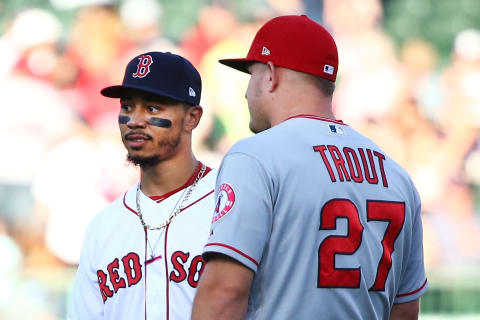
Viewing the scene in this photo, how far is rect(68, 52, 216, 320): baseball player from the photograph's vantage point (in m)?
3.66

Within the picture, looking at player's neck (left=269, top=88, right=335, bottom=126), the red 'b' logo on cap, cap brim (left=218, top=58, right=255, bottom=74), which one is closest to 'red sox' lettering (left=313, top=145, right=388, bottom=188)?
player's neck (left=269, top=88, right=335, bottom=126)

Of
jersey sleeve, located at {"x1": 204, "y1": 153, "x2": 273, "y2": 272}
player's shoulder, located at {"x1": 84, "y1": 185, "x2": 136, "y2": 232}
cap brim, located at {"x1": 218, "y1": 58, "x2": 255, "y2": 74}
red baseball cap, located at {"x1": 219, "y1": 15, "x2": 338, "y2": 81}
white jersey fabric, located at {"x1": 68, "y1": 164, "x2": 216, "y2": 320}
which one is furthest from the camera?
player's shoulder, located at {"x1": 84, "y1": 185, "x2": 136, "y2": 232}

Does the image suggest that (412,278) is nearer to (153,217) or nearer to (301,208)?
(301,208)

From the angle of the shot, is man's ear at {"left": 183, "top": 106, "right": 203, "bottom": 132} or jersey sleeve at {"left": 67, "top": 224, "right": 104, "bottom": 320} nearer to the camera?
jersey sleeve at {"left": 67, "top": 224, "right": 104, "bottom": 320}

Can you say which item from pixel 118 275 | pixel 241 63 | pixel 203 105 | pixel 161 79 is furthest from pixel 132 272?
pixel 203 105

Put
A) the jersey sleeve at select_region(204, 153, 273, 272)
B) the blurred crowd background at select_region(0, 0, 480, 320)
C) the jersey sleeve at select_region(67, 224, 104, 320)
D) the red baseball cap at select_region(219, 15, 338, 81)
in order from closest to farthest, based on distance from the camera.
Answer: the jersey sleeve at select_region(204, 153, 273, 272) → the red baseball cap at select_region(219, 15, 338, 81) → the jersey sleeve at select_region(67, 224, 104, 320) → the blurred crowd background at select_region(0, 0, 480, 320)

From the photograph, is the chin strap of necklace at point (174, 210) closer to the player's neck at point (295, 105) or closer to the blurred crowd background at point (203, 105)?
the player's neck at point (295, 105)

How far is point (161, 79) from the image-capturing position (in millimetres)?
3848

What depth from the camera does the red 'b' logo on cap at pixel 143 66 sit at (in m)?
3.85

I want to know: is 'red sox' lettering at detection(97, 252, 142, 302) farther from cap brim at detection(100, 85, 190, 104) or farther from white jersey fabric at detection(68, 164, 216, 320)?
cap brim at detection(100, 85, 190, 104)

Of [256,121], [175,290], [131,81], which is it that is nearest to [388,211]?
[256,121]

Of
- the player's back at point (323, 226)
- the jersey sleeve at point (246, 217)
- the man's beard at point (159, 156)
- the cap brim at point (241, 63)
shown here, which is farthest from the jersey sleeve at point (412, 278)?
the man's beard at point (159, 156)

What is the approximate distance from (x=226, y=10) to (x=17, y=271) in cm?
360

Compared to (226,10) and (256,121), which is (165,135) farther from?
(226,10)
